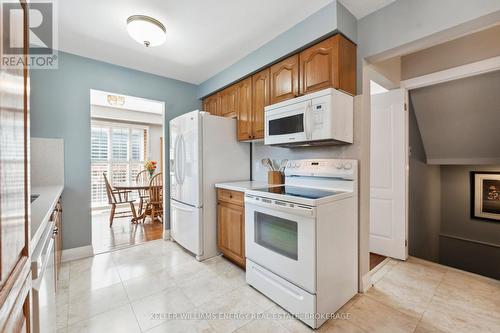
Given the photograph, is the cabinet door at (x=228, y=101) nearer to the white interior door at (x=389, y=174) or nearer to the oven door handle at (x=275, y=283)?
the white interior door at (x=389, y=174)

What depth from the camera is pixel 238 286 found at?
208cm

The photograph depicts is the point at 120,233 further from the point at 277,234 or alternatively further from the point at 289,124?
the point at 289,124

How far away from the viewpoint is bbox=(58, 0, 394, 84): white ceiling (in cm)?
187

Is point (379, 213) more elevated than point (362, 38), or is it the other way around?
point (362, 38)

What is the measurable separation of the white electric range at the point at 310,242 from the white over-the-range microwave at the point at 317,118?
32 centimetres

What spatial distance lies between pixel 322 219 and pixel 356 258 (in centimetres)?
71

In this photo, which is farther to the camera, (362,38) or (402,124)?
(402,124)

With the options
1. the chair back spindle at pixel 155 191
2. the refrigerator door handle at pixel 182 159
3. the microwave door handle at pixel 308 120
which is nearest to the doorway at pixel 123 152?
the chair back spindle at pixel 155 191

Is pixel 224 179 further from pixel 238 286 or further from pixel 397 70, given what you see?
pixel 397 70

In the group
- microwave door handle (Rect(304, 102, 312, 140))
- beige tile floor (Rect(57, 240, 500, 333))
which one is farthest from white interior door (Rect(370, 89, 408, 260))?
microwave door handle (Rect(304, 102, 312, 140))

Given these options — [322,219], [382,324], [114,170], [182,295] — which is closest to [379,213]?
[382,324]

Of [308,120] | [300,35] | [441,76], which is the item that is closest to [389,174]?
[441,76]

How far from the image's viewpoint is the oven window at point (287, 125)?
6.41ft

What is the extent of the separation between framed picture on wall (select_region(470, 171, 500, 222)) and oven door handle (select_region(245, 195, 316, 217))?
3726 millimetres
